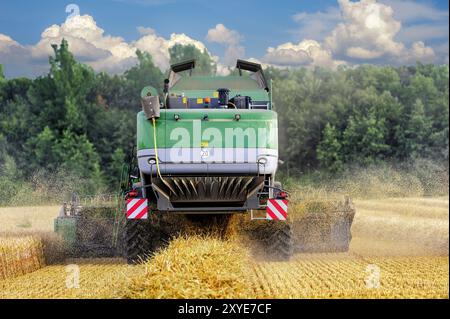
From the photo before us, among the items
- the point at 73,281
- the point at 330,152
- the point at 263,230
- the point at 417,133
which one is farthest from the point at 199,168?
the point at 417,133

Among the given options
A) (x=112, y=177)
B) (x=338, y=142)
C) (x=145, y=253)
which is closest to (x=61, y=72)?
(x=112, y=177)

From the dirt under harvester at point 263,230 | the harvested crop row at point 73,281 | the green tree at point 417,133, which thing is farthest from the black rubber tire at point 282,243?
the green tree at point 417,133

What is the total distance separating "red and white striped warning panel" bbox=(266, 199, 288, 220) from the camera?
36.5ft

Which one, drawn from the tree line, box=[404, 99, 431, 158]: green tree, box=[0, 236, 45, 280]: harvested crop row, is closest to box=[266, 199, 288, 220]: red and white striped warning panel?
box=[0, 236, 45, 280]: harvested crop row

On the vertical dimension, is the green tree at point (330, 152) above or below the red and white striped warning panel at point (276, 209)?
below

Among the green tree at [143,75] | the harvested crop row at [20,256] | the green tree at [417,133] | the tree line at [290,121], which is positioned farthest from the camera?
the green tree at [143,75]

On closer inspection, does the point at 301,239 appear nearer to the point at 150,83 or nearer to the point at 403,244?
the point at 403,244

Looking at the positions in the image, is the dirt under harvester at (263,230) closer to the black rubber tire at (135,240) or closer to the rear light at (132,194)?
the black rubber tire at (135,240)

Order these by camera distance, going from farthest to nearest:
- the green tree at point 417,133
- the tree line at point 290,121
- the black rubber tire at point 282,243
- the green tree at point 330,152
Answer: the green tree at point 330,152 < the green tree at point 417,133 < the tree line at point 290,121 < the black rubber tire at point 282,243

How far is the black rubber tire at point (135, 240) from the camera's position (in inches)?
456

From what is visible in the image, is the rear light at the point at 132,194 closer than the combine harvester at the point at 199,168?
No

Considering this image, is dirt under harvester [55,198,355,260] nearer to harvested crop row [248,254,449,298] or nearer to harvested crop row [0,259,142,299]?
harvested crop row [248,254,449,298]

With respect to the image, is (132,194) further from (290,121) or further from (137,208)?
(290,121)

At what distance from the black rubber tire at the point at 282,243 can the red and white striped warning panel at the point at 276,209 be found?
955mm
